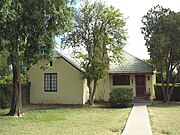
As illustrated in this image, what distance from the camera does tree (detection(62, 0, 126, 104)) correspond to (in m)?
23.7

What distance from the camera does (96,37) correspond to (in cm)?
2431

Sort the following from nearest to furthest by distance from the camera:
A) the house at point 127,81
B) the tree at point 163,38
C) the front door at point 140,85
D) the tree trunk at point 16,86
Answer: the tree trunk at point 16,86 < the tree at point 163,38 < the house at point 127,81 < the front door at point 140,85

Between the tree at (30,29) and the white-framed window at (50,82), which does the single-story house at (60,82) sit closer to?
the white-framed window at (50,82)

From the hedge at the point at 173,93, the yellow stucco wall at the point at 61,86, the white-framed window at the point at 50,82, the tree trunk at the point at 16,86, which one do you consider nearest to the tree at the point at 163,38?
the hedge at the point at 173,93

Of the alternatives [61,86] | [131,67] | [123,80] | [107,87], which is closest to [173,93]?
[131,67]

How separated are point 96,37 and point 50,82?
5995mm

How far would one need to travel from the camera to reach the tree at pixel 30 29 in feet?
50.1

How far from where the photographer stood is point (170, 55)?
84.8ft

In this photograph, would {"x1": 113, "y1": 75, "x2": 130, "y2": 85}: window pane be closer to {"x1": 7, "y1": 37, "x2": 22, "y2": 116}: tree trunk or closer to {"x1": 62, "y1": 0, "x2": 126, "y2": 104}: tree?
{"x1": 62, "y1": 0, "x2": 126, "y2": 104}: tree

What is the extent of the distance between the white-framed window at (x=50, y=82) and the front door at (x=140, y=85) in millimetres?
8264

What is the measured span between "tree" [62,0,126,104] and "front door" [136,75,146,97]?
5.65 m

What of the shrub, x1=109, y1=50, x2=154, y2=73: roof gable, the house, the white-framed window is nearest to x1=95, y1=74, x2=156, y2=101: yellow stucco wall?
the house

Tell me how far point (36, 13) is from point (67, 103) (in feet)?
40.7

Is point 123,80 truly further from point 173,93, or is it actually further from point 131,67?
point 173,93
